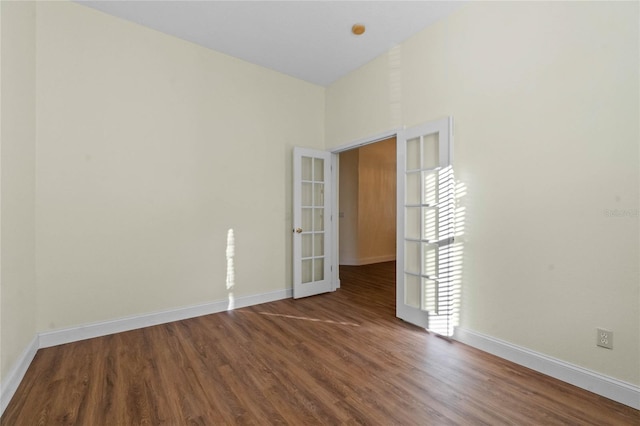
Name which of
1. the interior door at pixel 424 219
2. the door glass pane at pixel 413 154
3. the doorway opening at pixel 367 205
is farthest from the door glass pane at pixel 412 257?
the doorway opening at pixel 367 205

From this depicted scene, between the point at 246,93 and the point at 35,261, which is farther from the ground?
the point at 246,93

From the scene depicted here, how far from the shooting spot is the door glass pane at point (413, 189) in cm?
313

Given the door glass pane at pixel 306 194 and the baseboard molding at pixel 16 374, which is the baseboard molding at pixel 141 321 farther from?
the door glass pane at pixel 306 194

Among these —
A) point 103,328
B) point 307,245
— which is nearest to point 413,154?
point 307,245

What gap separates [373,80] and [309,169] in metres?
1.47

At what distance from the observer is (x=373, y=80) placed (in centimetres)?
365

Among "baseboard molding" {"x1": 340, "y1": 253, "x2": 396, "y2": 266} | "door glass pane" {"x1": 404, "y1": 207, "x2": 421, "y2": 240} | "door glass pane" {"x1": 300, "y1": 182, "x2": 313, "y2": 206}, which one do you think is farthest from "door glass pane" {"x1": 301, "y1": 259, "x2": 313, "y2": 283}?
"baseboard molding" {"x1": 340, "y1": 253, "x2": 396, "y2": 266}

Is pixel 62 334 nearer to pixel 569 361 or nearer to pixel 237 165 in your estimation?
pixel 237 165

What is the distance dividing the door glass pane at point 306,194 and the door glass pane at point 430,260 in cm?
187

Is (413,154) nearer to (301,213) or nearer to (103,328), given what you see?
(301,213)

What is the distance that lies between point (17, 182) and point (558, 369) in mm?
4257

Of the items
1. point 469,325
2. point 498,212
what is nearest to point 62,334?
point 469,325

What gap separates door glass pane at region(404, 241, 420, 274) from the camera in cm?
314

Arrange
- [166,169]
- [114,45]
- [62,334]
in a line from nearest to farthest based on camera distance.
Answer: [62,334], [114,45], [166,169]
